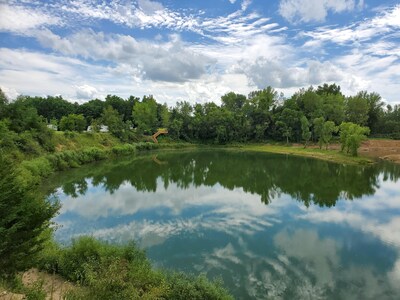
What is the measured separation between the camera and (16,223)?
32.8 feet

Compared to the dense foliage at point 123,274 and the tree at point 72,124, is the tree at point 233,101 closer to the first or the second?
the tree at point 72,124

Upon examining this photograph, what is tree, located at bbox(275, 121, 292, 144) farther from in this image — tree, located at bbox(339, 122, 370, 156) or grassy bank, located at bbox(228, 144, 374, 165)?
tree, located at bbox(339, 122, 370, 156)

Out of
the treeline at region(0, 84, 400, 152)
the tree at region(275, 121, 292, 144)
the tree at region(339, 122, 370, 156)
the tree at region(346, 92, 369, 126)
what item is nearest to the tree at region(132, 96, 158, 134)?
the treeline at region(0, 84, 400, 152)

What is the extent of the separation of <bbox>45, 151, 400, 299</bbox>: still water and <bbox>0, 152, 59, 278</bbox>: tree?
6469 mm

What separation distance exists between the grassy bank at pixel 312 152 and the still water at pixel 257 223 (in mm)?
10103

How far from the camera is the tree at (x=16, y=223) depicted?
9.87 meters

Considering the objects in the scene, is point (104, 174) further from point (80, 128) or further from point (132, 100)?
point (132, 100)

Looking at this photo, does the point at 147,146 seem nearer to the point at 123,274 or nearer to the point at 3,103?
the point at 3,103

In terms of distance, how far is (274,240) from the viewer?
61.9ft

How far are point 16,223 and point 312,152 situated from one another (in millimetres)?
60076

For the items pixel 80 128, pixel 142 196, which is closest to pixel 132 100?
pixel 80 128

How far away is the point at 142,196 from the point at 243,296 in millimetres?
18243

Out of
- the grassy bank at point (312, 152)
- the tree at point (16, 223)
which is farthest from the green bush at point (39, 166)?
the grassy bank at point (312, 152)

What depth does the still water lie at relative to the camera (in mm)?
14578
